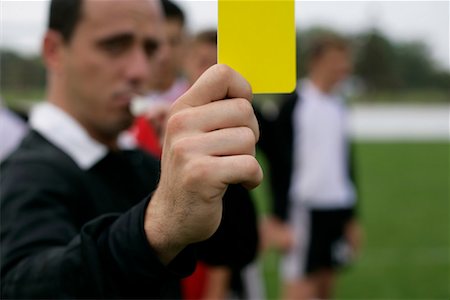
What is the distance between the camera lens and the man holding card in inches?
34.0

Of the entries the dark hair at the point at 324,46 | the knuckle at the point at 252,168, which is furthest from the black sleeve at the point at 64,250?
the dark hair at the point at 324,46

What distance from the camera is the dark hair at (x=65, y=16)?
63.8 inches

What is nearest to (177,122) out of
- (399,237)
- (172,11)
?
(172,11)

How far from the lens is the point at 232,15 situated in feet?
2.79

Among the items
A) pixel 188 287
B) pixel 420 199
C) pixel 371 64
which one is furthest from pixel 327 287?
pixel 371 64

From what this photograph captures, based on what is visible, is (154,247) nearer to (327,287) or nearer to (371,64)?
(327,287)

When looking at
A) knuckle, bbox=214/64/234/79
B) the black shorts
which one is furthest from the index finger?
the black shorts

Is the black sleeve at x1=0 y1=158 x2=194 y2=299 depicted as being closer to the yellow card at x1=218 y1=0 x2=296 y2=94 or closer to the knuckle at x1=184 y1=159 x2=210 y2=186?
the knuckle at x1=184 y1=159 x2=210 y2=186

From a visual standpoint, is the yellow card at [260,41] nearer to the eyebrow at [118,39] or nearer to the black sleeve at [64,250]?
the black sleeve at [64,250]

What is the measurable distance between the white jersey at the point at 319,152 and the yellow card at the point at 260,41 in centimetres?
337

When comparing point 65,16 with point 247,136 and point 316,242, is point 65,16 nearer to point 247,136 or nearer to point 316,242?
point 247,136

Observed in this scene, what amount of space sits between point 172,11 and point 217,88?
8.78 ft

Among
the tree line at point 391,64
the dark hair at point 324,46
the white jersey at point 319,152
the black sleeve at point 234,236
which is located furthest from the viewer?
the tree line at point 391,64

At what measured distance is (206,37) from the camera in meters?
3.00
